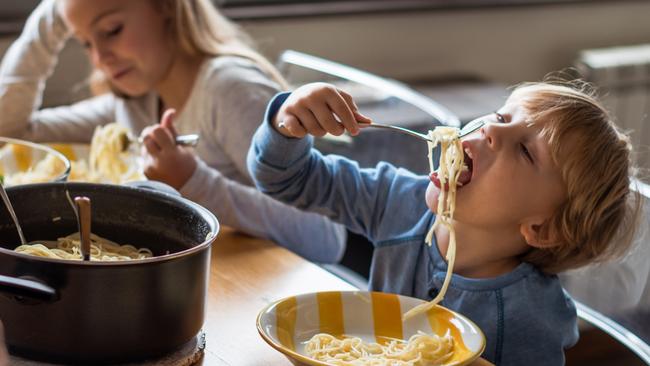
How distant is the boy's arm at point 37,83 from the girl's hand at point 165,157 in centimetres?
52

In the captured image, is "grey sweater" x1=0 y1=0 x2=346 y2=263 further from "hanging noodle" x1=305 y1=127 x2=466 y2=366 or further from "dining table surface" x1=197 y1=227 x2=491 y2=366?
"hanging noodle" x1=305 y1=127 x2=466 y2=366

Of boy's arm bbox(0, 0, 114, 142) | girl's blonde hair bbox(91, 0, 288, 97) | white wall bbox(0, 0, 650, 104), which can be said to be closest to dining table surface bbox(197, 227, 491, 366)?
girl's blonde hair bbox(91, 0, 288, 97)

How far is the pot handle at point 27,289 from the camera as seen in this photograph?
0.92 m

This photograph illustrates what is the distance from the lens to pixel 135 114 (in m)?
2.02

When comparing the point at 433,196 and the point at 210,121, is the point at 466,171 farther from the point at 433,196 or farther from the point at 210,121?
the point at 210,121

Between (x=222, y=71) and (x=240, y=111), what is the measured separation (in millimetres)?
104

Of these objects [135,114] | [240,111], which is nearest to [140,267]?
[240,111]

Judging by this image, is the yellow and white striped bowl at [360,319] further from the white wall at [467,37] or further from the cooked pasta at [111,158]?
the white wall at [467,37]

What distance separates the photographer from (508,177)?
4.32 feet

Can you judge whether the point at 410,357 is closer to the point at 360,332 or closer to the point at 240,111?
the point at 360,332

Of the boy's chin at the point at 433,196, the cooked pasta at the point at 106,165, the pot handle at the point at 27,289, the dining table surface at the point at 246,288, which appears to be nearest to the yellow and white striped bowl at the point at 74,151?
the cooked pasta at the point at 106,165

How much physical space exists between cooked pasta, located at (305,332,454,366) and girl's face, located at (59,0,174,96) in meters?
0.92

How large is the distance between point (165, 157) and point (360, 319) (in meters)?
0.51

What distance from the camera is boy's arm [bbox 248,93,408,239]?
142cm
